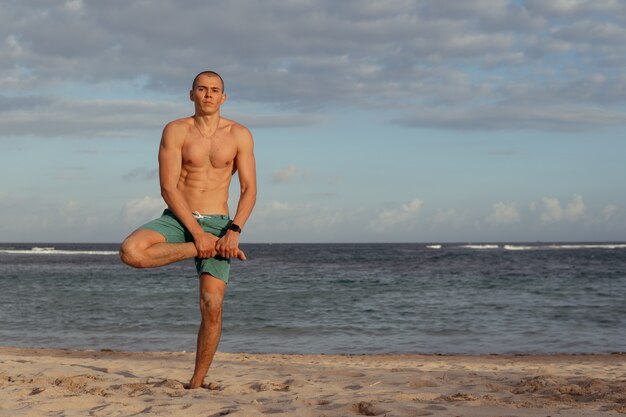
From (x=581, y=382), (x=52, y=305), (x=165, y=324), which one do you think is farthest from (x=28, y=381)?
(x=52, y=305)

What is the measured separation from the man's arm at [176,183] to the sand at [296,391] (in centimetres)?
128

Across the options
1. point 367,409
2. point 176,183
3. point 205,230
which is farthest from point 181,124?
point 367,409

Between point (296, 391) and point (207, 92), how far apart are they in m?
2.82

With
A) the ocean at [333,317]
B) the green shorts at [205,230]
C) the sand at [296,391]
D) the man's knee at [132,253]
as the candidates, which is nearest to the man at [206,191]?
the green shorts at [205,230]

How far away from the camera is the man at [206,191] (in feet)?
20.0

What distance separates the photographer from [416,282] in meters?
29.3

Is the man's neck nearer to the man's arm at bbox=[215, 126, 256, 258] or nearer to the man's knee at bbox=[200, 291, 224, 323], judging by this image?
the man's arm at bbox=[215, 126, 256, 258]

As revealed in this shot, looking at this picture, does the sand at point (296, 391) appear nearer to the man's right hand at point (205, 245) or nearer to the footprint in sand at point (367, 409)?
the footprint in sand at point (367, 409)

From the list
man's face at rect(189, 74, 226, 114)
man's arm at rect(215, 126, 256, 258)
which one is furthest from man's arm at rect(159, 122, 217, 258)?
man's arm at rect(215, 126, 256, 258)

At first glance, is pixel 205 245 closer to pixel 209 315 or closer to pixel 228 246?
pixel 228 246

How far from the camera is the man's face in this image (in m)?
6.30

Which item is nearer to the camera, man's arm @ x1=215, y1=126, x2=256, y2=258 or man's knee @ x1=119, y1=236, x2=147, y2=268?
man's knee @ x1=119, y1=236, x2=147, y2=268

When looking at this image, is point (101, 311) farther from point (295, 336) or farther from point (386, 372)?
point (386, 372)

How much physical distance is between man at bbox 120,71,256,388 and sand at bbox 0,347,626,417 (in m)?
0.75
